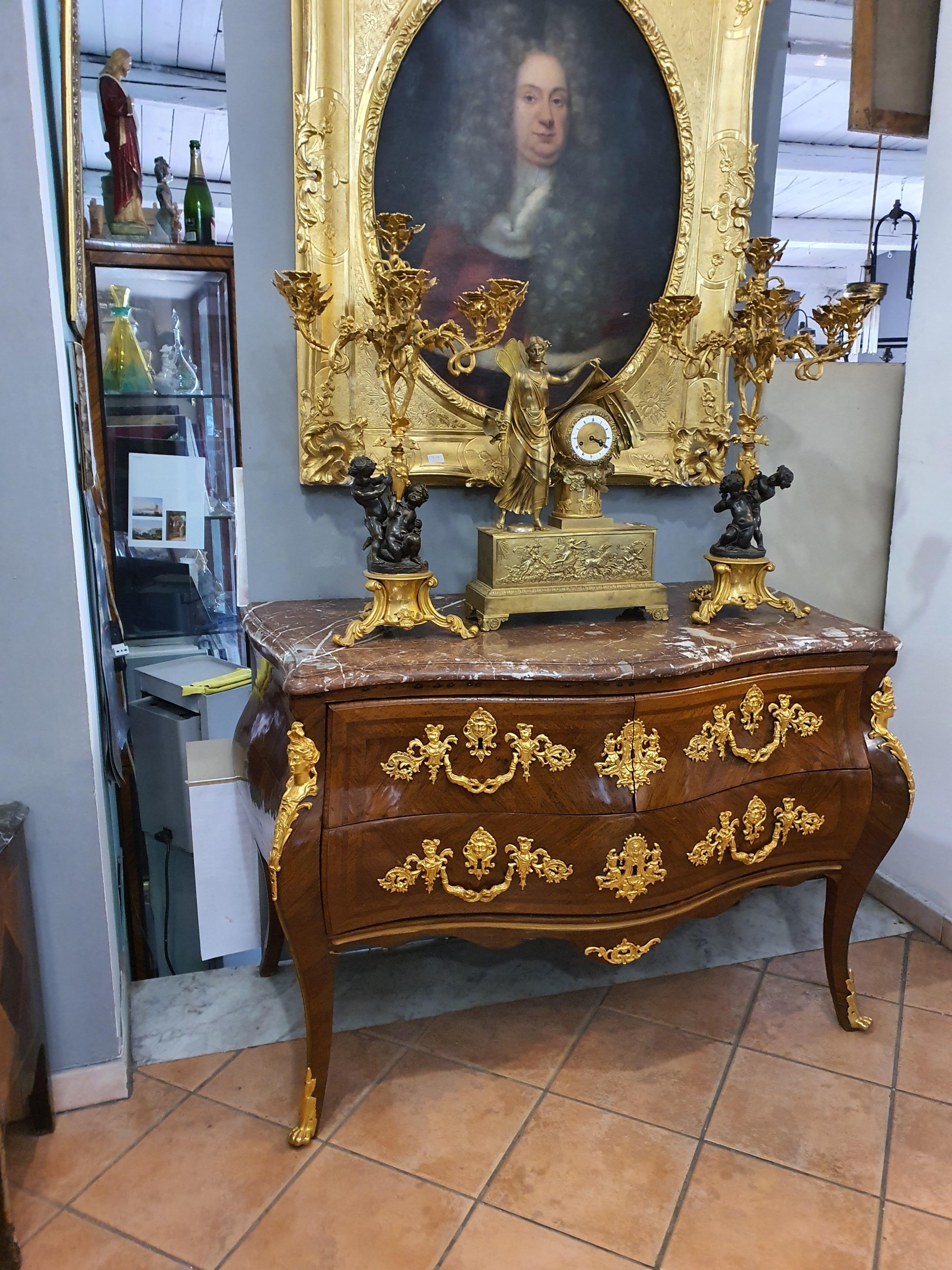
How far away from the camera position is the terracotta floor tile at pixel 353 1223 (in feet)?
5.28

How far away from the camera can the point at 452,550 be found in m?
2.30

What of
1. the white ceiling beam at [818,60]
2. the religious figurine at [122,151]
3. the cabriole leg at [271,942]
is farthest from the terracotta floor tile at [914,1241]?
the white ceiling beam at [818,60]

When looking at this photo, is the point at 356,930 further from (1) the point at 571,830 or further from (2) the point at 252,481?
(2) the point at 252,481

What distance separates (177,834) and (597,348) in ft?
6.47

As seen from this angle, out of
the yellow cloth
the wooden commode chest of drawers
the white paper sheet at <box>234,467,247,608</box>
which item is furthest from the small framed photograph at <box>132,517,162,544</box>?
the wooden commode chest of drawers

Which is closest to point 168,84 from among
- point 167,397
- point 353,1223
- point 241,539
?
point 167,397

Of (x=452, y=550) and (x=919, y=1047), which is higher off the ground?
(x=452, y=550)

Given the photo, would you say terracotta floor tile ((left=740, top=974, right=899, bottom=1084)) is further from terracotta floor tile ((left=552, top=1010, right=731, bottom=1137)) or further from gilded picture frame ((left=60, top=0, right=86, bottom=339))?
gilded picture frame ((left=60, top=0, right=86, bottom=339))

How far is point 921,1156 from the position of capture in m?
1.86

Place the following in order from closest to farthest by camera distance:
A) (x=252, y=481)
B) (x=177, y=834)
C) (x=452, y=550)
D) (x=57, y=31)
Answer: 1. (x=57, y=31)
2. (x=252, y=481)
3. (x=452, y=550)
4. (x=177, y=834)

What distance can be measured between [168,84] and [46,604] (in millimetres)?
3125

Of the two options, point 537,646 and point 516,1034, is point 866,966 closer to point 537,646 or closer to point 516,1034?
point 516,1034

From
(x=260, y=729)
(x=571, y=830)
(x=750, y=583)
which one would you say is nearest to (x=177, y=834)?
(x=260, y=729)

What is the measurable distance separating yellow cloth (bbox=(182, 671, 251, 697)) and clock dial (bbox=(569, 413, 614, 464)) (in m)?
1.26
